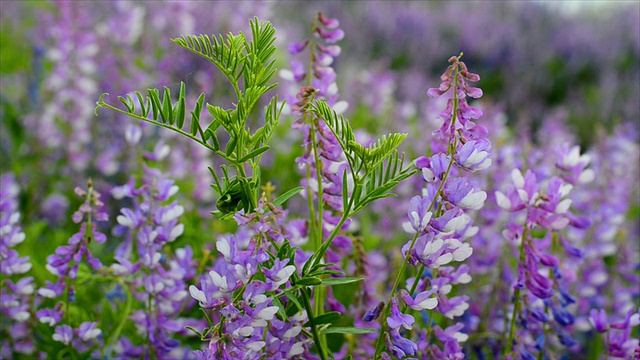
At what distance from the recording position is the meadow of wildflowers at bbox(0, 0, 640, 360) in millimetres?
993

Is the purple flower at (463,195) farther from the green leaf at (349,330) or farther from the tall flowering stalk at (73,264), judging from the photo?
the tall flowering stalk at (73,264)

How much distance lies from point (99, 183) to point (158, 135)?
265 mm

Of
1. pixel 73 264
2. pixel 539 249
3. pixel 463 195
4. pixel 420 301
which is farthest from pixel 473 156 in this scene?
pixel 73 264

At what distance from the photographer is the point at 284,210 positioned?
1.29 metres

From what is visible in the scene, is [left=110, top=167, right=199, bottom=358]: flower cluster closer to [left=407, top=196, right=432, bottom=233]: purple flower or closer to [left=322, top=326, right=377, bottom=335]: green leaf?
[left=322, top=326, right=377, bottom=335]: green leaf

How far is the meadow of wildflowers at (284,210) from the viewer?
3.26 ft

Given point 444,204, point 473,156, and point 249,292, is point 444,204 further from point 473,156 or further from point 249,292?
point 249,292

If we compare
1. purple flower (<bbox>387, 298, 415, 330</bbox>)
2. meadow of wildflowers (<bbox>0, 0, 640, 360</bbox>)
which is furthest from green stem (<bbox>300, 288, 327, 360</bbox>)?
purple flower (<bbox>387, 298, 415, 330</bbox>)

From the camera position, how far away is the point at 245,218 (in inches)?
38.1

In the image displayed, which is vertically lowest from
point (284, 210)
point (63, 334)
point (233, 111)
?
point (63, 334)

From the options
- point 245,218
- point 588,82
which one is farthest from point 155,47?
point 588,82

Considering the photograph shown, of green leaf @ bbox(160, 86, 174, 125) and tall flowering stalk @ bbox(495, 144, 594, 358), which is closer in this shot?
green leaf @ bbox(160, 86, 174, 125)

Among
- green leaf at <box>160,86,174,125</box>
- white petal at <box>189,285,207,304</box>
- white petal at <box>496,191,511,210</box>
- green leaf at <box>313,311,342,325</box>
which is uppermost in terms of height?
green leaf at <box>160,86,174,125</box>

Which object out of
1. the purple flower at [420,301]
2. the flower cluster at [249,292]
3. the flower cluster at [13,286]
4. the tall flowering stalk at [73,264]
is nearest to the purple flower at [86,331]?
the tall flowering stalk at [73,264]
